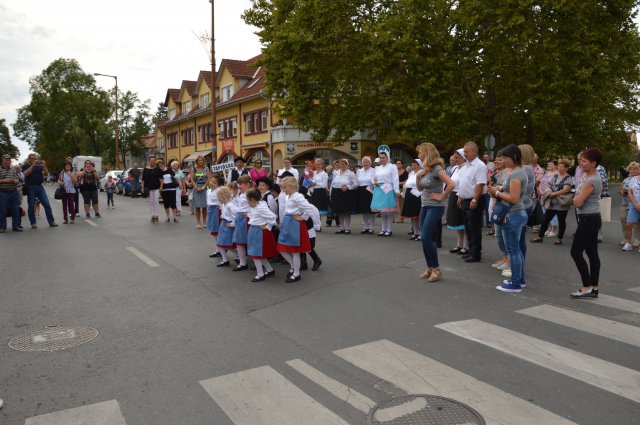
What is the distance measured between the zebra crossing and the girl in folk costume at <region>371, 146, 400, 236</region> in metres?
7.55

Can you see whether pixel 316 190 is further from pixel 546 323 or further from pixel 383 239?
pixel 546 323

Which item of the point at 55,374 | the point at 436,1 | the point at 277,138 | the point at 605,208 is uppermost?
the point at 436,1

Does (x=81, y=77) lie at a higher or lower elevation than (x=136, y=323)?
higher

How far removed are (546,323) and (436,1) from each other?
19.3 m

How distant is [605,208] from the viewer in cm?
1186

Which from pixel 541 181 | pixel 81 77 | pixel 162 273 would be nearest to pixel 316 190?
pixel 541 181

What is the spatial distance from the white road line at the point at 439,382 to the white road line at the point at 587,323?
1.83 metres

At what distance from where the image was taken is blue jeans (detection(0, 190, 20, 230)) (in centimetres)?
1427

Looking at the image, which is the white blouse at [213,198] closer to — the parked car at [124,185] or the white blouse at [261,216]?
the white blouse at [261,216]

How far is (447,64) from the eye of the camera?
22.3 metres

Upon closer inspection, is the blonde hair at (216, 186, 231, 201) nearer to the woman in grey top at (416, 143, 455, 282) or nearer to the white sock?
the white sock

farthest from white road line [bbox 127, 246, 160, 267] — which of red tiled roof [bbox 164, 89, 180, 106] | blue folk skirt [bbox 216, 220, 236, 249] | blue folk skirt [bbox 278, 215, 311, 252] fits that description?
red tiled roof [bbox 164, 89, 180, 106]

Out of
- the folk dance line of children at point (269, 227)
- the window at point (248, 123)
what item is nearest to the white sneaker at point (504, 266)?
the folk dance line of children at point (269, 227)

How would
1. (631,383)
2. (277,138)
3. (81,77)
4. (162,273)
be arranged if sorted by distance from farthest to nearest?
(81,77)
(277,138)
(162,273)
(631,383)
